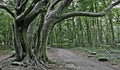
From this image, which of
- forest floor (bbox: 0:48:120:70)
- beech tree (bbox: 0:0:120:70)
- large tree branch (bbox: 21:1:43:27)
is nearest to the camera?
large tree branch (bbox: 21:1:43:27)

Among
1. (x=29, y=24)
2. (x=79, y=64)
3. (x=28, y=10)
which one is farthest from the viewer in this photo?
(x=79, y=64)

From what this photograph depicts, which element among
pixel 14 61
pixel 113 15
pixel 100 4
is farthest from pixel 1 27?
pixel 14 61

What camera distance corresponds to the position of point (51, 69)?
10.7 m

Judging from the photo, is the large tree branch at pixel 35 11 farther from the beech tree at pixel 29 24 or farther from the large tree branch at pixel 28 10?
the large tree branch at pixel 28 10

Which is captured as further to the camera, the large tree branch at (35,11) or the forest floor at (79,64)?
the forest floor at (79,64)

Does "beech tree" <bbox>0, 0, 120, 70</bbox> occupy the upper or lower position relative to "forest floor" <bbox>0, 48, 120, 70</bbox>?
upper

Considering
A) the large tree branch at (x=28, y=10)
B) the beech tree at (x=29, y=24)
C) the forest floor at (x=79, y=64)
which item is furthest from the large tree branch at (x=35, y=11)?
the forest floor at (x=79, y=64)

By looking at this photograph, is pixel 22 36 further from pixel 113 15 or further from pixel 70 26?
pixel 70 26

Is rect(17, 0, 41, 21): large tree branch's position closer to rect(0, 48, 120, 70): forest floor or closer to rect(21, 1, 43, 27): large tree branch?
rect(21, 1, 43, 27): large tree branch

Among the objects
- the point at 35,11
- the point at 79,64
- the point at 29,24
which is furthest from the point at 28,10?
the point at 79,64

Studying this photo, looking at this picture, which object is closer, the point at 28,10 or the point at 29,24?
the point at 28,10

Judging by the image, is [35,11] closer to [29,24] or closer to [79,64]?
[29,24]

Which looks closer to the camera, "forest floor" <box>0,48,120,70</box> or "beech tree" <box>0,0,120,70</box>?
"beech tree" <box>0,0,120,70</box>

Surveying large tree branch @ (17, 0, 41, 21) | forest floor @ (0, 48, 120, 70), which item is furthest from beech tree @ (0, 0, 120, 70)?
forest floor @ (0, 48, 120, 70)
